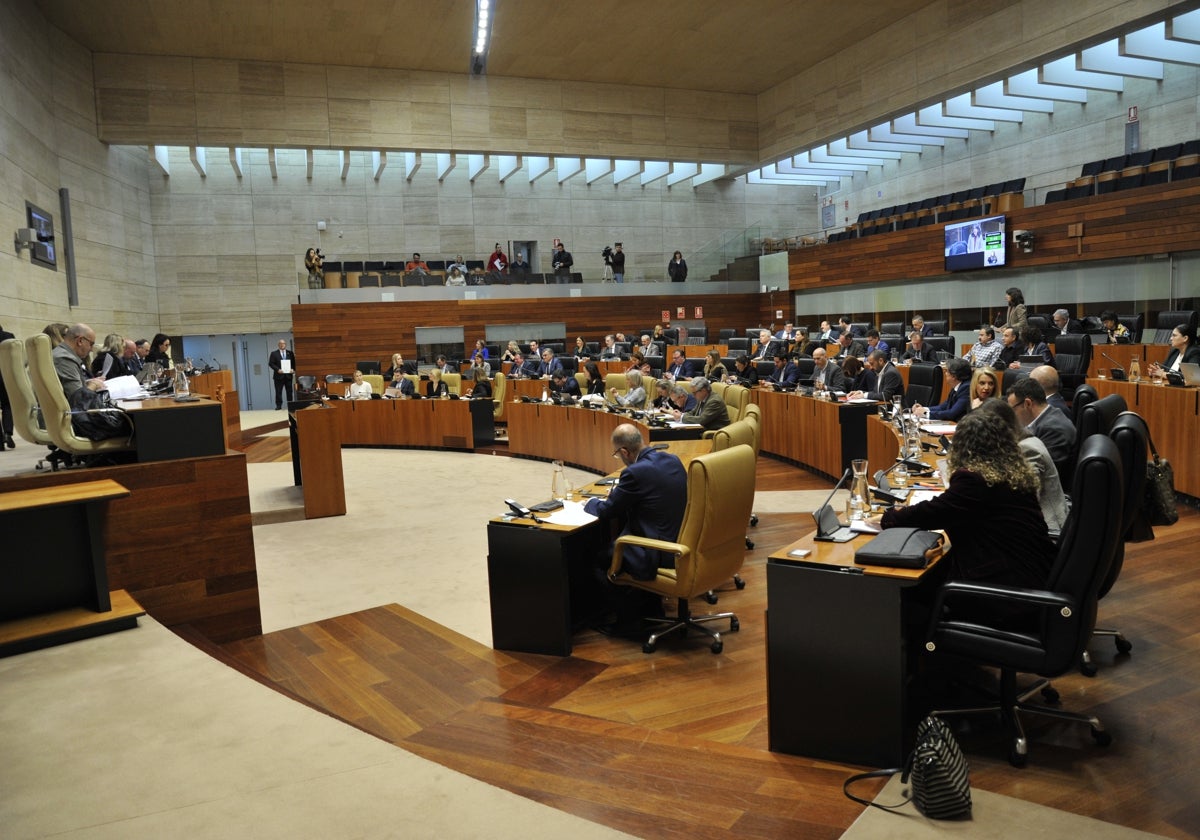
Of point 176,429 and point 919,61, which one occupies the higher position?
point 919,61

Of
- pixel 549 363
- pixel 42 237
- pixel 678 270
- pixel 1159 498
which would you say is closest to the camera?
pixel 1159 498

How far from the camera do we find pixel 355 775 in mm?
2387

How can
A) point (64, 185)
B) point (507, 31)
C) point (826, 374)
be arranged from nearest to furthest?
point (826, 374), point (64, 185), point (507, 31)

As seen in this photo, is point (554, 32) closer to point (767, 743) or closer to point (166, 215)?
point (166, 215)

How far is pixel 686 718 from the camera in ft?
11.2

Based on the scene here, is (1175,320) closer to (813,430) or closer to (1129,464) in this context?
(813,430)

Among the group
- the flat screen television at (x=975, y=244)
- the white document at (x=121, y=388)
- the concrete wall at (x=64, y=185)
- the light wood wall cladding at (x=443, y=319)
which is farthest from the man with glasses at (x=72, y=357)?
the light wood wall cladding at (x=443, y=319)

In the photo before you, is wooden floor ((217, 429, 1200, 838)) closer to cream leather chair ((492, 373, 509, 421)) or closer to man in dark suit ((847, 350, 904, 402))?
man in dark suit ((847, 350, 904, 402))

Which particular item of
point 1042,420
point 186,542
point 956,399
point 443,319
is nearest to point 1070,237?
point 956,399

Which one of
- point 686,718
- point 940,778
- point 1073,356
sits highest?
point 1073,356

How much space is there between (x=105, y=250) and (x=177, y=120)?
2.99 meters

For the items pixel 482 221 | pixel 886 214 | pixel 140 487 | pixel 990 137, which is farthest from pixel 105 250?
pixel 990 137

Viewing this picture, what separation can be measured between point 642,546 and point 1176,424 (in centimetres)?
448

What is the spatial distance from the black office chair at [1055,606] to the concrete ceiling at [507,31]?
14197 mm
